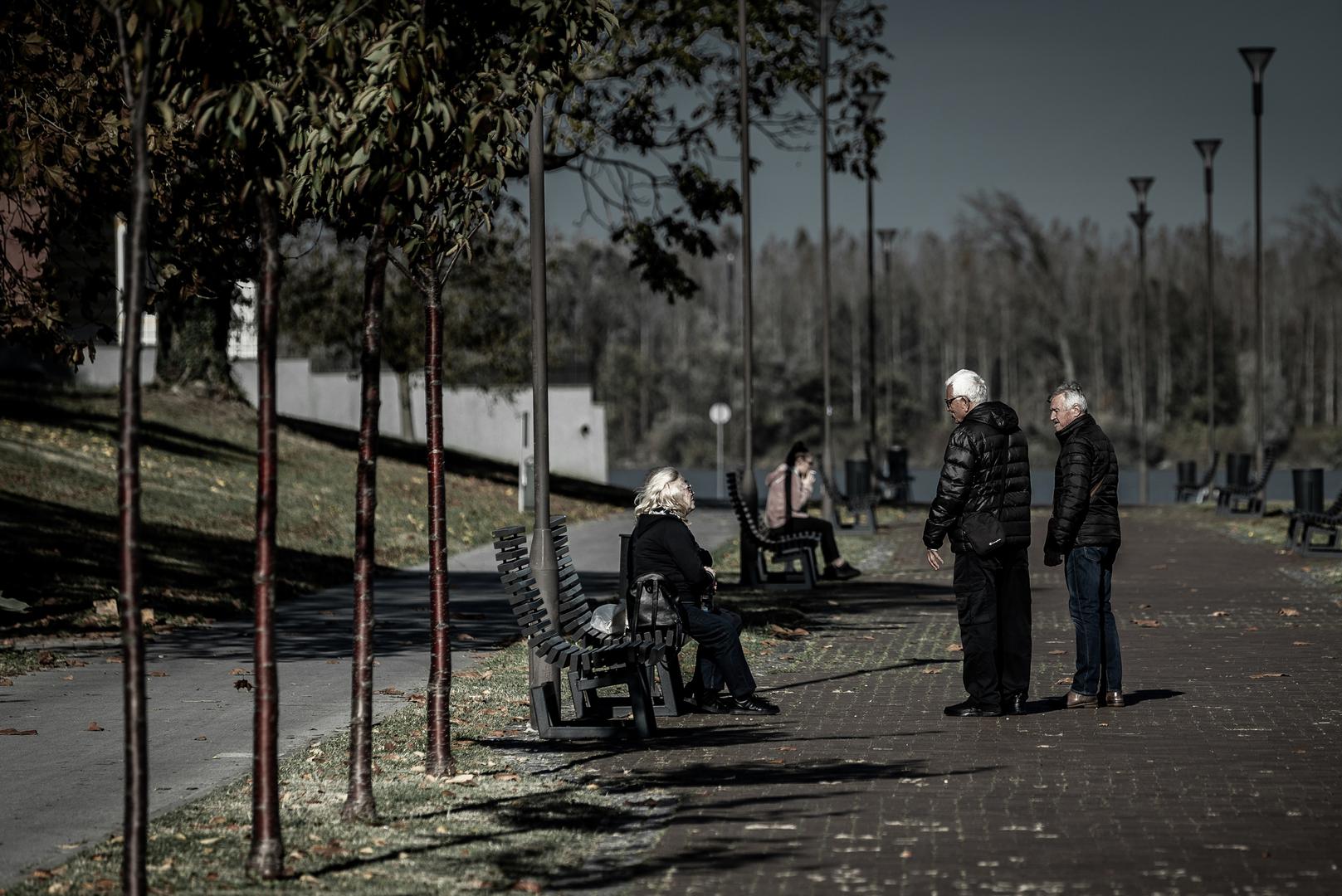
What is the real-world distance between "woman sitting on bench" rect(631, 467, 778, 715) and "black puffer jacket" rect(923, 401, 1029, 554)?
121 cm

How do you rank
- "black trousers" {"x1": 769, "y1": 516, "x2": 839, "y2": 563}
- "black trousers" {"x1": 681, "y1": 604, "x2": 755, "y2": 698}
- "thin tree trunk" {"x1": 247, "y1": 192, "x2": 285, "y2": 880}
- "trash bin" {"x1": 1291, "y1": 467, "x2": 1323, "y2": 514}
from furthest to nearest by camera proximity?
"trash bin" {"x1": 1291, "y1": 467, "x2": 1323, "y2": 514}
"black trousers" {"x1": 769, "y1": 516, "x2": 839, "y2": 563}
"black trousers" {"x1": 681, "y1": 604, "x2": 755, "y2": 698}
"thin tree trunk" {"x1": 247, "y1": 192, "x2": 285, "y2": 880}

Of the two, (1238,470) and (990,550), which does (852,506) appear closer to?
(1238,470)

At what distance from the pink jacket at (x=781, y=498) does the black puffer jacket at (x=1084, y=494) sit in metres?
8.33

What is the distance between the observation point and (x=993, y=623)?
33.5 feet

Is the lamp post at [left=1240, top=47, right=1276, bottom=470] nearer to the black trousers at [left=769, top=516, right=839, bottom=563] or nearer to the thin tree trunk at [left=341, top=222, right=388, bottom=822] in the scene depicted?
the black trousers at [left=769, top=516, right=839, bottom=563]

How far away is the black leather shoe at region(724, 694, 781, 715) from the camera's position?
1029cm

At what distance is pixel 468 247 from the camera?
8.58m

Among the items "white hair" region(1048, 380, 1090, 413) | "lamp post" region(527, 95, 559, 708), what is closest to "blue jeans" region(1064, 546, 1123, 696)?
"white hair" region(1048, 380, 1090, 413)

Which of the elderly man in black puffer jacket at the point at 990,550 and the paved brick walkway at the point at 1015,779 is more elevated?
the elderly man in black puffer jacket at the point at 990,550

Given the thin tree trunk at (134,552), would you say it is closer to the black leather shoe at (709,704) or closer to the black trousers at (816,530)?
the black leather shoe at (709,704)

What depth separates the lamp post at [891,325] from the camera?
54906mm

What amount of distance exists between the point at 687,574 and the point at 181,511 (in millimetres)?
13341

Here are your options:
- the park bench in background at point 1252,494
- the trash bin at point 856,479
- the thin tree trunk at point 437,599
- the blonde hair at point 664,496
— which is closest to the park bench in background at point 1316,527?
the park bench in background at point 1252,494

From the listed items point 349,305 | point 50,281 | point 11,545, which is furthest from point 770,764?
point 349,305
